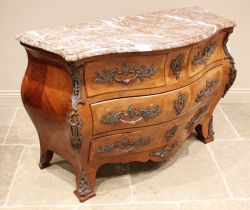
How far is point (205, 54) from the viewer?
1.98 meters

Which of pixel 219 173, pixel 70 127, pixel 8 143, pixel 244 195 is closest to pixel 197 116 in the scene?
pixel 219 173

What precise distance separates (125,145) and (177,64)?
0.47 m

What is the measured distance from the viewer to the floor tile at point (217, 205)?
1880mm

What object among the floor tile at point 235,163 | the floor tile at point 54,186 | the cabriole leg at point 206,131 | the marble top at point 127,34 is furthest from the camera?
the cabriole leg at point 206,131

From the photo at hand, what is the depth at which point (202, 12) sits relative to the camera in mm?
2221

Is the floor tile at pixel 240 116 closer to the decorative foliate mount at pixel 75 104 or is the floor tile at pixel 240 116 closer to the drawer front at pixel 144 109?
the drawer front at pixel 144 109

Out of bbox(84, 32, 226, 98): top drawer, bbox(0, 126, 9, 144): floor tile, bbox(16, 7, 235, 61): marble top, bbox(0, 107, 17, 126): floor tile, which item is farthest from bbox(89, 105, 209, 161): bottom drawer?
bbox(0, 107, 17, 126): floor tile

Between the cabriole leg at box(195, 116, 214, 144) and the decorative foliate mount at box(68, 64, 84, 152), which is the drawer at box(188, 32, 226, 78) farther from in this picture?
the decorative foliate mount at box(68, 64, 84, 152)

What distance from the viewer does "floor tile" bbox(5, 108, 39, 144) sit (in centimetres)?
247

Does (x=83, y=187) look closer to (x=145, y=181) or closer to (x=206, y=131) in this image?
(x=145, y=181)

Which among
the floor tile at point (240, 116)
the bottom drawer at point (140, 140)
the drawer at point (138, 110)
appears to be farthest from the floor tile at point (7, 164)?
the floor tile at point (240, 116)

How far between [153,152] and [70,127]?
56 cm

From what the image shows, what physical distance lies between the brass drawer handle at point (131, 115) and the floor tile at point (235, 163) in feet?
2.06

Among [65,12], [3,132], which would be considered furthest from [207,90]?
[3,132]
